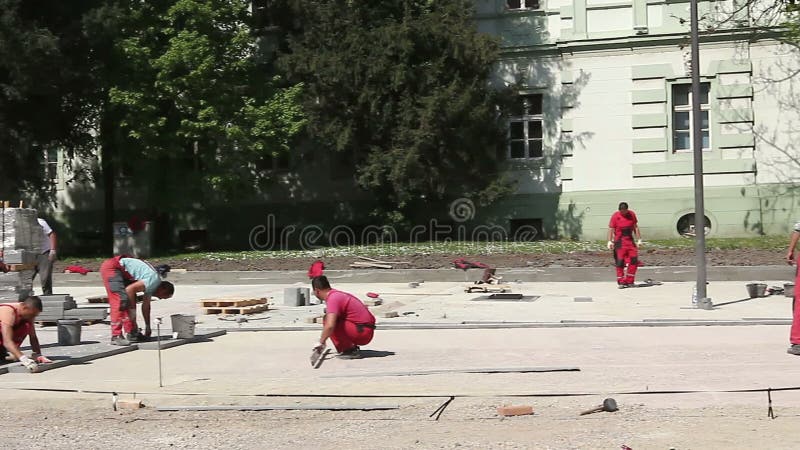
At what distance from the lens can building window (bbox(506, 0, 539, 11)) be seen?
103ft

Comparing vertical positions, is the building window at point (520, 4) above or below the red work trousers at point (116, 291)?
above

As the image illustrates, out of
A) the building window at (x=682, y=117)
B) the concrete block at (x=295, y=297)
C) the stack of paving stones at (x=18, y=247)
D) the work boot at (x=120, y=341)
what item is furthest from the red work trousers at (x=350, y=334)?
the building window at (x=682, y=117)

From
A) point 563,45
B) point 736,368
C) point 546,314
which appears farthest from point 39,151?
point 736,368

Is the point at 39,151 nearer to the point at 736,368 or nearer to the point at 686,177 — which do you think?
the point at 686,177

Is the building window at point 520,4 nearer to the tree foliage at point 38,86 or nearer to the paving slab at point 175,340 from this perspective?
the tree foliage at point 38,86

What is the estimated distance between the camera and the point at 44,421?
862 cm

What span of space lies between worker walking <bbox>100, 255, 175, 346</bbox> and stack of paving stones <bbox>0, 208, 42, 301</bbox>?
274 cm

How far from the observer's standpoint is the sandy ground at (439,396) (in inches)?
301

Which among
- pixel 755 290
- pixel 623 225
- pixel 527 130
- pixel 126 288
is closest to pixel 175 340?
pixel 126 288

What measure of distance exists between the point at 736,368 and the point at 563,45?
2182cm

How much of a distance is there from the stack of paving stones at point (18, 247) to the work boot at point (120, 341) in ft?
8.84

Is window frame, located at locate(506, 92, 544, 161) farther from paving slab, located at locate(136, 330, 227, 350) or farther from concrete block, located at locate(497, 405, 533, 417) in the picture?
concrete block, located at locate(497, 405, 533, 417)

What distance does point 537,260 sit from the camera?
75.1ft

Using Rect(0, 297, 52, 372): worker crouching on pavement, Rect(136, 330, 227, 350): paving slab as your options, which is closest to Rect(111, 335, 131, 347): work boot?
Rect(136, 330, 227, 350): paving slab
